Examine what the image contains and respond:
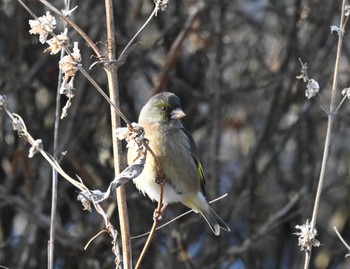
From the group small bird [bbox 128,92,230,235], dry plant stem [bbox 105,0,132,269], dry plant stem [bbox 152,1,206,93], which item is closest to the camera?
dry plant stem [bbox 105,0,132,269]

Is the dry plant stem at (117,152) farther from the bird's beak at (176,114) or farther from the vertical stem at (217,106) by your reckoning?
the vertical stem at (217,106)

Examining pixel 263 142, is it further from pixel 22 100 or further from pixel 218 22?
pixel 22 100

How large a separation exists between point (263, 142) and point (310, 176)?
0.45 m

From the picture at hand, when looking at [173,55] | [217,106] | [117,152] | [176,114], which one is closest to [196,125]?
[217,106]

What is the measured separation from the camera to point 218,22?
632 centimetres

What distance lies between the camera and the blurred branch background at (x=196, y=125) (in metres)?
6.05

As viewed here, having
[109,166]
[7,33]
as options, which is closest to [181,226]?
[109,166]

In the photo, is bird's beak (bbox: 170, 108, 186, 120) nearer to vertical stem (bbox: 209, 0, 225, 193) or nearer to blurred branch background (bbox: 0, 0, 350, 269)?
blurred branch background (bbox: 0, 0, 350, 269)

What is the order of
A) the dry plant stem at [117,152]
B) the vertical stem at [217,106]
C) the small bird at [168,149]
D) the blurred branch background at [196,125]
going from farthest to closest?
the vertical stem at [217,106] → the blurred branch background at [196,125] → the small bird at [168,149] → the dry plant stem at [117,152]

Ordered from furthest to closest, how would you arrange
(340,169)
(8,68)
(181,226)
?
(340,169), (8,68), (181,226)

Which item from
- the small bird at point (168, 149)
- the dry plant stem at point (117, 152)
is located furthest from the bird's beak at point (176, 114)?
the dry plant stem at point (117, 152)

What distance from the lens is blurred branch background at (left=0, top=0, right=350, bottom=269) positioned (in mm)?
6051

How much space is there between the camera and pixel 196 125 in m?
6.70

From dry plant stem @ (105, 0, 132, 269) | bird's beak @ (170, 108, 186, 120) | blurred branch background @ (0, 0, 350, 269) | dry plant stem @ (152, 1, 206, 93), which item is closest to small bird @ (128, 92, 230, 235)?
bird's beak @ (170, 108, 186, 120)
